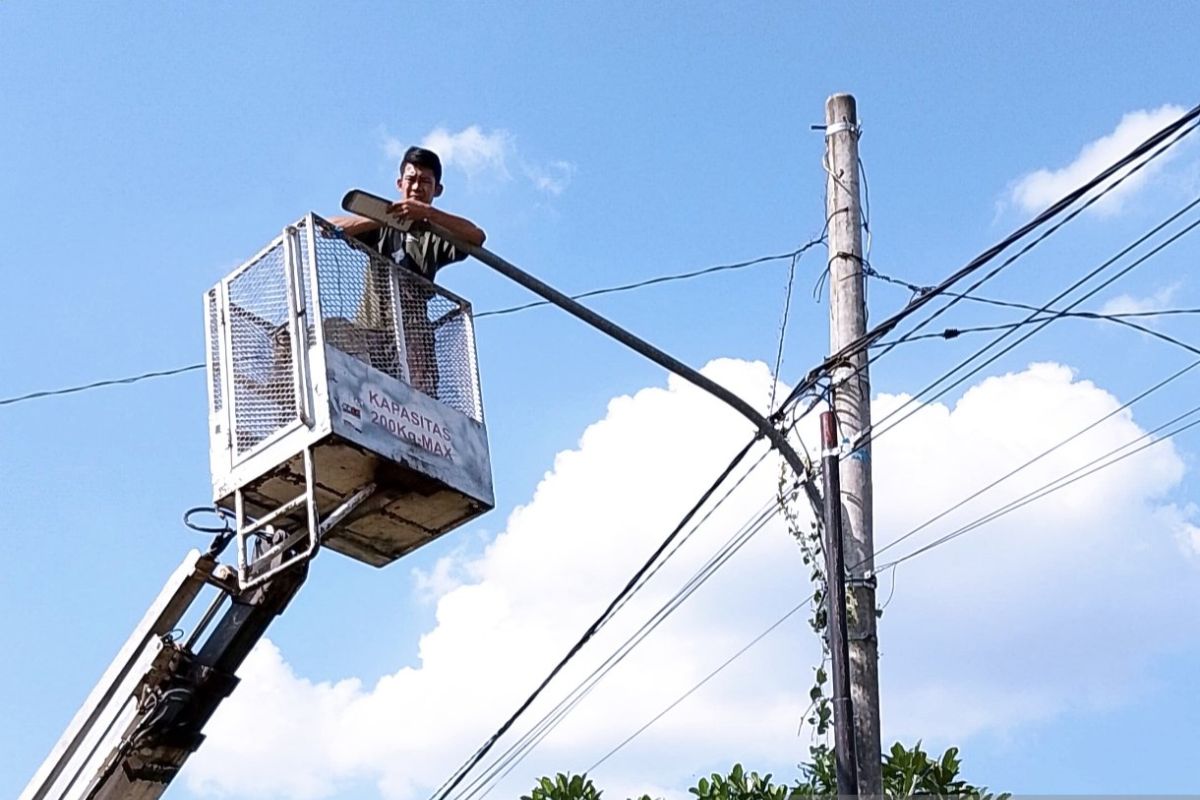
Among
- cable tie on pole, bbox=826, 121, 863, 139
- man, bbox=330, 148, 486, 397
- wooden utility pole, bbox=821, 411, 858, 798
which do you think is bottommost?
wooden utility pole, bbox=821, 411, 858, 798

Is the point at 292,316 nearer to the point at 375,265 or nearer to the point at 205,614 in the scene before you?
the point at 375,265

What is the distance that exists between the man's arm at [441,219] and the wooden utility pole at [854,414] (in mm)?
Answer: 2274

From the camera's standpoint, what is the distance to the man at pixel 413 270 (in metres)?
8.43

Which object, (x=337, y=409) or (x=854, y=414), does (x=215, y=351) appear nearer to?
(x=337, y=409)

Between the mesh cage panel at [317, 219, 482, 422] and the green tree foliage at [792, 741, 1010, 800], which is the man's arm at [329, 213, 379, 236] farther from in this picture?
the green tree foliage at [792, 741, 1010, 800]

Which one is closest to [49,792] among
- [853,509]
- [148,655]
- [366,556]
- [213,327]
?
[148,655]

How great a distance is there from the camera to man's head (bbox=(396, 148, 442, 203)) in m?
8.48

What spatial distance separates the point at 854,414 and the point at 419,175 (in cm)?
267

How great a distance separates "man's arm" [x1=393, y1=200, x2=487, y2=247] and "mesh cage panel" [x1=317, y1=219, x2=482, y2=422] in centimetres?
61

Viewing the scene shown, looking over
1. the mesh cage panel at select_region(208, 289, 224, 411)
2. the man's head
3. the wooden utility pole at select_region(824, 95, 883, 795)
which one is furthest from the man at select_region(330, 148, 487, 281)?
the wooden utility pole at select_region(824, 95, 883, 795)

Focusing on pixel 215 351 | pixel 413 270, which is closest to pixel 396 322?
pixel 413 270

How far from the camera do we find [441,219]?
7.88m

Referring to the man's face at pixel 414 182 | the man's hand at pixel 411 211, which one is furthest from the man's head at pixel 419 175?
the man's hand at pixel 411 211

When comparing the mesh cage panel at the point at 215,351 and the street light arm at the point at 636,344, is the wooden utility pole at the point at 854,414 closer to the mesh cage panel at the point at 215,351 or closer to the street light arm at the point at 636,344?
the street light arm at the point at 636,344
